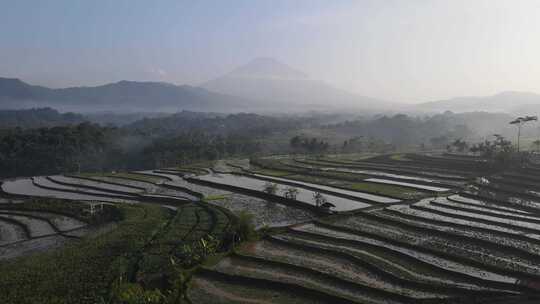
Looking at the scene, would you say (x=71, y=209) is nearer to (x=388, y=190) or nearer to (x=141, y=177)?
(x=141, y=177)

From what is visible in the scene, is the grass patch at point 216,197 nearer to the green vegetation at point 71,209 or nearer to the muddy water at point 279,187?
the muddy water at point 279,187

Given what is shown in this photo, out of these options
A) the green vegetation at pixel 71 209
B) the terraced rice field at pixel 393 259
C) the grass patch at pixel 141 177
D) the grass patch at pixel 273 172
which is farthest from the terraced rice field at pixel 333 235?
the grass patch at pixel 273 172

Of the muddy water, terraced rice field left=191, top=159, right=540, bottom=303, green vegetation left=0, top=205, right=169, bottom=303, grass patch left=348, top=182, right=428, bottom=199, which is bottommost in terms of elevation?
green vegetation left=0, top=205, right=169, bottom=303

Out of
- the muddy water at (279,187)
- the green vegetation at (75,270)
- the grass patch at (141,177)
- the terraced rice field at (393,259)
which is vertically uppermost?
the muddy water at (279,187)

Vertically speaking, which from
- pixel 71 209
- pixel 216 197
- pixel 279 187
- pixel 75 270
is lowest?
pixel 75 270

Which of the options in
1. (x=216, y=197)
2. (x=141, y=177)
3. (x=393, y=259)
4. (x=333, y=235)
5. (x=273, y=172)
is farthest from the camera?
(x=273, y=172)

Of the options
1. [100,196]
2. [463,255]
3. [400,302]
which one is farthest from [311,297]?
[100,196]

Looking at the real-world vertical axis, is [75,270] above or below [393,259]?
below

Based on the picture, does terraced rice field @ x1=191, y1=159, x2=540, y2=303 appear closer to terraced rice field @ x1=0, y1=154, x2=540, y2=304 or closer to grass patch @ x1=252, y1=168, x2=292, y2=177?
terraced rice field @ x1=0, y1=154, x2=540, y2=304

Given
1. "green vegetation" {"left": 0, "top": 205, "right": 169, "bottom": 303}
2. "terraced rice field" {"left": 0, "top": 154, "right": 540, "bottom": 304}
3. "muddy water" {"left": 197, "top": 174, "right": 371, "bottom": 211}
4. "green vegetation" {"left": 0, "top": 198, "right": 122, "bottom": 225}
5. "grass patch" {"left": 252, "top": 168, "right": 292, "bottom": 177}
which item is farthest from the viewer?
"grass patch" {"left": 252, "top": 168, "right": 292, "bottom": 177}

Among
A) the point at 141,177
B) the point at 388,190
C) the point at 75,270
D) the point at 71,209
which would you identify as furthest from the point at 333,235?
the point at 141,177

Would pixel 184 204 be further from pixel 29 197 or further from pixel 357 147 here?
pixel 357 147

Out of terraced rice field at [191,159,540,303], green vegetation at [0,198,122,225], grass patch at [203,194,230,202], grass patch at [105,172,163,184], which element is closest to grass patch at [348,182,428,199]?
terraced rice field at [191,159,540,303]
